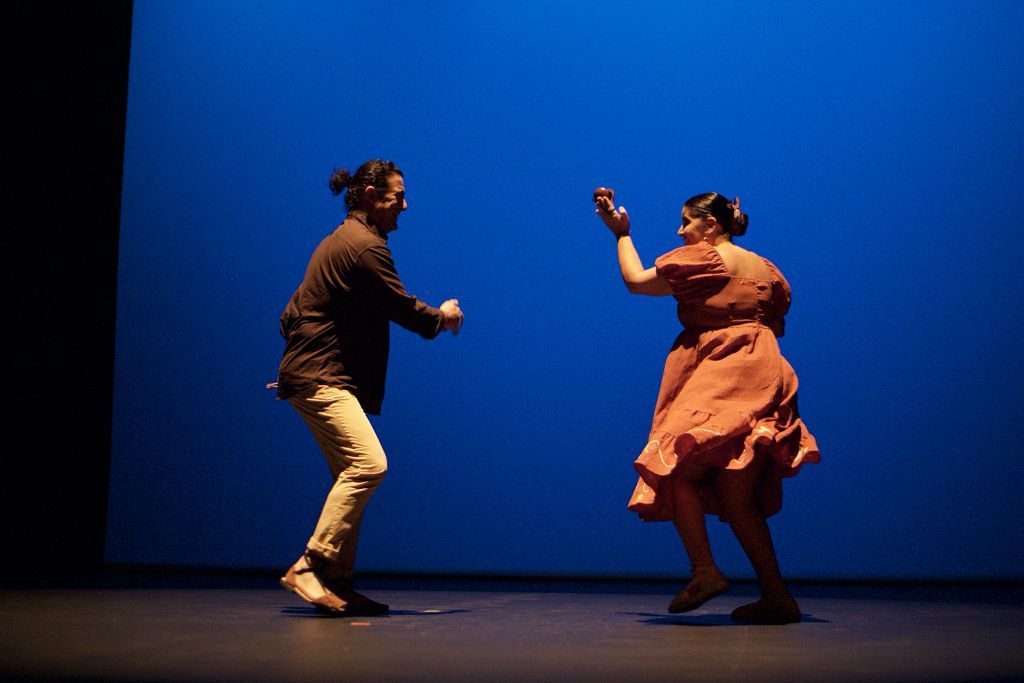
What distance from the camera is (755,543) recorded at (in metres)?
3.20

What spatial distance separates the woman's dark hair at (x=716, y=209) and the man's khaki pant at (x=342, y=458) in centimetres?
111

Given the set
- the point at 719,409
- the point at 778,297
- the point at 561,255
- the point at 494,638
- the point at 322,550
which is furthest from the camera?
the point at 561,255

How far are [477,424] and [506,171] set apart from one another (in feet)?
3.28

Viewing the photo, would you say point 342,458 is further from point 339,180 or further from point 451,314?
point 339,180

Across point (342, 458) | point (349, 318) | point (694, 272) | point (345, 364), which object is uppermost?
point (694, 272)

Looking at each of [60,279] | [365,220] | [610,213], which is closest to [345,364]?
[365,220]

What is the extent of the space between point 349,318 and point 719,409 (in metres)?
1.04

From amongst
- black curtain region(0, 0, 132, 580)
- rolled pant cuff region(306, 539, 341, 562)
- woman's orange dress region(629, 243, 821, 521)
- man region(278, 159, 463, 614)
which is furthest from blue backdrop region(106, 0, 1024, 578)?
rolled pant cuff region(306, 539, 341, 562)

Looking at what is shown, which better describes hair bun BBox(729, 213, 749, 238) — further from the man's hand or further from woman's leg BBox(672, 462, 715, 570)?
the man's hand

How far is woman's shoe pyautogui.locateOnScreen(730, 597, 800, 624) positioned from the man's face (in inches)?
57.7

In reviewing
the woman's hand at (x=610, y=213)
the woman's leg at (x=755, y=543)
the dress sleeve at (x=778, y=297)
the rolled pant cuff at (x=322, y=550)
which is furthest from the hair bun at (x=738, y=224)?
the rolled pant cuff at (x=322, y=550)

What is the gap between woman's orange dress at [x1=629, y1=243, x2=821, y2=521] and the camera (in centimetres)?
321

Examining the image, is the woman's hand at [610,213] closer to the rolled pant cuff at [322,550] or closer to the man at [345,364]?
the man at [345,364]

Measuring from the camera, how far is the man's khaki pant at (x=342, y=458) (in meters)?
3.17
